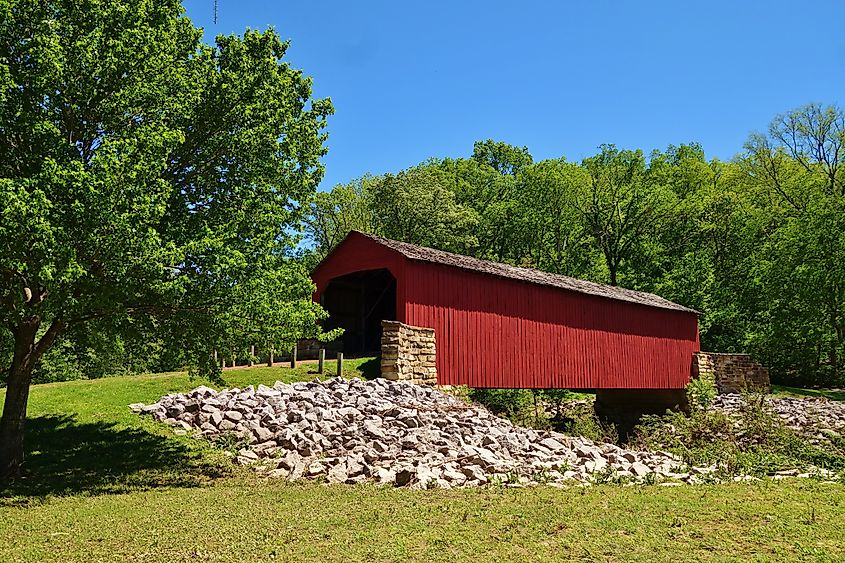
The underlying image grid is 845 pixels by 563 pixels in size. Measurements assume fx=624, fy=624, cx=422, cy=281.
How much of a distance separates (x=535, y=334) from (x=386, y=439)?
9.83 metres

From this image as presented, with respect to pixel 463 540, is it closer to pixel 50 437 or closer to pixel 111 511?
pixel 111 511

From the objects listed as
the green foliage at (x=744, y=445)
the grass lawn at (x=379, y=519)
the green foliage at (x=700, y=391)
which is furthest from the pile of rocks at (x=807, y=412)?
the grass lawn at (x=379, y=519)

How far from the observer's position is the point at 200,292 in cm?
986

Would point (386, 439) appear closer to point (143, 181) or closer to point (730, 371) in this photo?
point (143, 181)

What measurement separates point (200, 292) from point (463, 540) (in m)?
5.83

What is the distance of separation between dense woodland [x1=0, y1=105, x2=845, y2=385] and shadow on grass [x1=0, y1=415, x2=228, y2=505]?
20827mm

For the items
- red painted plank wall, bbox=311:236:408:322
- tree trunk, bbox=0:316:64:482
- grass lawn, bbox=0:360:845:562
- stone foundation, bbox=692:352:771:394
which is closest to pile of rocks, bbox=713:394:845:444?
stone foundation, bbox=692:352:771:394

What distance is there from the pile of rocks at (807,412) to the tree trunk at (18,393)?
17745 millimetres

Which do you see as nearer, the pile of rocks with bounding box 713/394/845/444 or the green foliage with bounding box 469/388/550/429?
the green foliage with bounding box 469/388/550/429

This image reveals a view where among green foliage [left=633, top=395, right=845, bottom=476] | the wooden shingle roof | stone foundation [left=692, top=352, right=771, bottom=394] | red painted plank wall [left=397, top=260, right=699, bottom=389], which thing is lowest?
green foliage [left=633, top=395, right=845, bottom=476]

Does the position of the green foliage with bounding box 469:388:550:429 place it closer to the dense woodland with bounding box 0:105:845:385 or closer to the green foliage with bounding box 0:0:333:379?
the green foliage with bounding box 0:0:333:379

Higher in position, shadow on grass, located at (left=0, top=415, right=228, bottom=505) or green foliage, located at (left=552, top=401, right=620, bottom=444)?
shadow on grass, located at (left=0, top=415, right=228, bottom=505)

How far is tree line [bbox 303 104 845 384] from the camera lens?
3334 centimetres

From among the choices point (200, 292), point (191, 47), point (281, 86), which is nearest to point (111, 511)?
point (200, 292)
